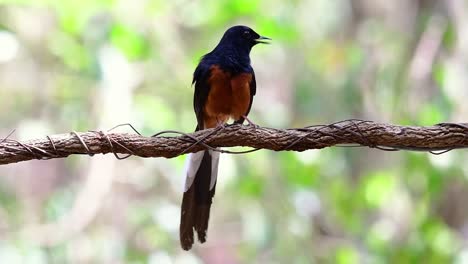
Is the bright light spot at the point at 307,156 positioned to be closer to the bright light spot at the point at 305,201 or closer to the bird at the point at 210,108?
the bright light spot at the point at 305,201

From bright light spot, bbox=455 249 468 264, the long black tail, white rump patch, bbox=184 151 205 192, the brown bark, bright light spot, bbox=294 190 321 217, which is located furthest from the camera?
bright light spot, bbox=294 190 321 217

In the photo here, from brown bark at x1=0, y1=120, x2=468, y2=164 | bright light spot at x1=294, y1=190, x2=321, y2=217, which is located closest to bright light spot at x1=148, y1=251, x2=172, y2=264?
bright light spot at x1=294, y1=190, x2=321, y2=217

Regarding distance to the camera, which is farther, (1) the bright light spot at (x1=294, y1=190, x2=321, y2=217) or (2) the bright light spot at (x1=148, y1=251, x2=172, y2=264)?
(1) the bright light spot at (x1=294, y1=190, x2=321, y2=217)

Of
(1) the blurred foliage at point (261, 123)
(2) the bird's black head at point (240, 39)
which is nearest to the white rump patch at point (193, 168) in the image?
(2) the bird's black head at point (240, 39)

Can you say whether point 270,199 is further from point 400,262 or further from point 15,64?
point 15,64

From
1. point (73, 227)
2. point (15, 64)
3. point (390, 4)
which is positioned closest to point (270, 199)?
point (73, 227)

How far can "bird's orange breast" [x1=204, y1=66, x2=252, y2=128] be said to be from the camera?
3332mm

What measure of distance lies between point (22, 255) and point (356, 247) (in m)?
Answer: 2.11

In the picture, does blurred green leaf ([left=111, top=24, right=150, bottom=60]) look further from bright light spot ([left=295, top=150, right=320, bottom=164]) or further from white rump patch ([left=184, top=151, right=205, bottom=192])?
white rump patch ([left=184, top=151, right=205, bottom=192])

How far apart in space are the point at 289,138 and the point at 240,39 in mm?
1322

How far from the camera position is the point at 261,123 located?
5.03m

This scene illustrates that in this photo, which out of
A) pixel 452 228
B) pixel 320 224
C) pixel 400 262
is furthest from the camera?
pixel 320 224

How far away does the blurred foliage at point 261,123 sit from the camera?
14.9 ft

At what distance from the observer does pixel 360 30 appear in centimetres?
624
